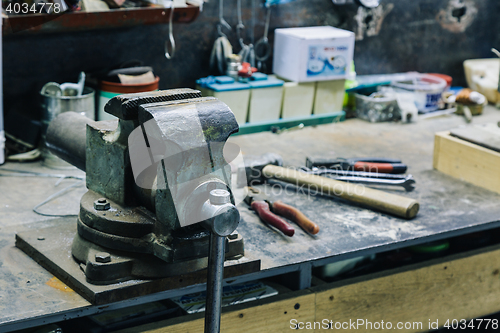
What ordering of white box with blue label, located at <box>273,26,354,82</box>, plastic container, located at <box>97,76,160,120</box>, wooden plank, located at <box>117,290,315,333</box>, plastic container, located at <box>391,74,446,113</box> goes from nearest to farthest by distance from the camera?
wooden plank, located at <box>117,290,315,333</box> → plastic container, located at <box>97,76,160,120</box> → white box with blue label, located at <box>273,26,354,82</box> → plastic container, located at <box>391,74,446,113</box>

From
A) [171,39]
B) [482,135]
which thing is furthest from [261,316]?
[171,39]

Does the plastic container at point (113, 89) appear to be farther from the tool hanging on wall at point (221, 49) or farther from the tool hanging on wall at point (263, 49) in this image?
the tool hanging on wall at point (263, 49)

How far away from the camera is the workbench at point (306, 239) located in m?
1.22

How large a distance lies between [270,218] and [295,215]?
7cm

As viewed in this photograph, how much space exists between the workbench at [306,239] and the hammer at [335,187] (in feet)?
0.09

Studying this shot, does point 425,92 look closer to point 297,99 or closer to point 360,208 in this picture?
point 297,99

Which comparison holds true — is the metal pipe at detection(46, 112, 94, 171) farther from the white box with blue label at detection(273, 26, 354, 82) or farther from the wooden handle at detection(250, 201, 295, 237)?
the white box with blue label at detection(273, 26, 354, 82)

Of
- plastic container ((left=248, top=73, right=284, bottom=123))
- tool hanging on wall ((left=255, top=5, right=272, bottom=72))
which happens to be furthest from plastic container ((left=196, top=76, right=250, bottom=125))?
tool hanging on wall ((left=255, top=5, right=272, bottom=72))

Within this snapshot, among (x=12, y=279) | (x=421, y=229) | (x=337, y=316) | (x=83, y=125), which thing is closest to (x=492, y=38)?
(x=421, y=229)

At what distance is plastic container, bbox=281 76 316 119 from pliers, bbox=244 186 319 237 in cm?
93

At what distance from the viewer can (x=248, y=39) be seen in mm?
2654

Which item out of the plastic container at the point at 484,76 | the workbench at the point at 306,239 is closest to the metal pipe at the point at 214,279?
the workbench at the point at 306,239

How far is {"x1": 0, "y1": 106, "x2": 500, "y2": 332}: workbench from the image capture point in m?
1.22

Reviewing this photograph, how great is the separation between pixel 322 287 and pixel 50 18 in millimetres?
1200
